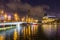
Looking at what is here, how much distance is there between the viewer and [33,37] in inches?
65.3

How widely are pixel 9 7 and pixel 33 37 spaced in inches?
22.1

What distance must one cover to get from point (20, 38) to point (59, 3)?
0.77 metres

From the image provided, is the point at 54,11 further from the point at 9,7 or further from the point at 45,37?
the point at 9,7

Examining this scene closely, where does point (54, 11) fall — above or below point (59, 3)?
below

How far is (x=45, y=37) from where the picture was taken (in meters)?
1.67

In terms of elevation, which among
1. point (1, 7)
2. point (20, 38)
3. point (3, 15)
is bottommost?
point (20, 38)

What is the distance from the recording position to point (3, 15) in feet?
5.40

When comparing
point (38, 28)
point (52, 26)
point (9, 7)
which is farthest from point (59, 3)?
point (9, 7)

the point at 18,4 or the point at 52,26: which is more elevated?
the point at 18,4

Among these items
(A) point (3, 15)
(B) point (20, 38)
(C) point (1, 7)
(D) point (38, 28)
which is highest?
(C) point (1, 7)

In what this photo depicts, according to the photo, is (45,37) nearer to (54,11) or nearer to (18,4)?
(54,11)

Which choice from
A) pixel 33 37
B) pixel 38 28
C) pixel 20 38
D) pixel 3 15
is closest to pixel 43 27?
pixel 38 28

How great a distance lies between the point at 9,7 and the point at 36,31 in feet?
1.75

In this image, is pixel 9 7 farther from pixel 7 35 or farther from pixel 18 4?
pixel 7 35
